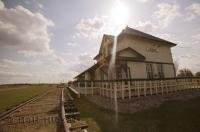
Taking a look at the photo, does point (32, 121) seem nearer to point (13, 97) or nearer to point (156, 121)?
point (156, 121)

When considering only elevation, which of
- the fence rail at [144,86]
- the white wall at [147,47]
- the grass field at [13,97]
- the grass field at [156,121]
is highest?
the white wall at [147,47]

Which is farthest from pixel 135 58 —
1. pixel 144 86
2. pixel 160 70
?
pixel 144 86

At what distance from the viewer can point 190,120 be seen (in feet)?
26.9

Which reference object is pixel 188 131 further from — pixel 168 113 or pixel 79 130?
pixel 79 130

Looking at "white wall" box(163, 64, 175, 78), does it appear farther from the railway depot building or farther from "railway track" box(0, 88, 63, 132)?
"railway track" box(0, 88, 63, 132)

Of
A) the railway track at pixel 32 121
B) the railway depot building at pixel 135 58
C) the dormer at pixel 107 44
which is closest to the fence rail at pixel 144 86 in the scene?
the railway depot building at pixel 135 58

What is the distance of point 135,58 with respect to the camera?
17562 mm

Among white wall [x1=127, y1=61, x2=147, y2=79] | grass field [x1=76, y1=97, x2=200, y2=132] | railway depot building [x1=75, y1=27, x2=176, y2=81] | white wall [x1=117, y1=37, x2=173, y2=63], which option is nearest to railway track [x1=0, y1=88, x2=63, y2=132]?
grass field [x1=76, y1=97, x2=200, y2=132]

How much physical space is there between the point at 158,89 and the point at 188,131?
19.4ft

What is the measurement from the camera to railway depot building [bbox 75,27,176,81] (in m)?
16.9

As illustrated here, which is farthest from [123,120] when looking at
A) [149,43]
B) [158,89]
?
[149,43]

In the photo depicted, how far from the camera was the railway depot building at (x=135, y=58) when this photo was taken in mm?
16859

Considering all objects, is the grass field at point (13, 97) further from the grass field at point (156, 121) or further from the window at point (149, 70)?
the window at point (149, 70)

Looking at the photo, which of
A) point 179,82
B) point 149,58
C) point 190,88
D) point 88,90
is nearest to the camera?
point 179,82
